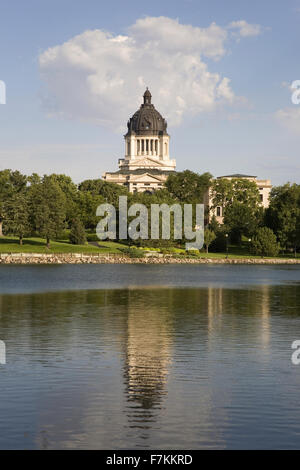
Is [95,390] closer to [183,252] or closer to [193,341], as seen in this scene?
[193,341]

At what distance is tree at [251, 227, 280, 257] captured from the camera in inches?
4936

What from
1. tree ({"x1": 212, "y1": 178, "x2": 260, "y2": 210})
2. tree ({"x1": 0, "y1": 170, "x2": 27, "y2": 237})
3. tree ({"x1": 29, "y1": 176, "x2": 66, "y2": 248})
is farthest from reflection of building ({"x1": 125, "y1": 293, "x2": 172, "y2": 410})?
tree ({"x1": 212, "y1": 178, "x2": 260, "y2": 210})

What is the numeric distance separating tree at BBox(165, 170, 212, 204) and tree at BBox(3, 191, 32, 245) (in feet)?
186

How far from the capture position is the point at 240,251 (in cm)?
13925

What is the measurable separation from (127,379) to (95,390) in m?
1.68

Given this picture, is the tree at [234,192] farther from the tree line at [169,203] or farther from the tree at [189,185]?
the tree at [189,185]

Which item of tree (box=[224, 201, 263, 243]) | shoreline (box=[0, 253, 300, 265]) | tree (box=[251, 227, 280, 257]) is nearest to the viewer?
shoreline (box=[0, 253, 300, 265])

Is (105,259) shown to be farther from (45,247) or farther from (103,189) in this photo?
(103,189)

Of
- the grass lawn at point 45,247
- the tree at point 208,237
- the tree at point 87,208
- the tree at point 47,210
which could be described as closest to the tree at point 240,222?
the tree at point 208,237

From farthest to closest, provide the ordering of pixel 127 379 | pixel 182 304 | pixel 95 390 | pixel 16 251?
pixel 16 251, pixel 182 304, pixel 127 379, pixel 95 390

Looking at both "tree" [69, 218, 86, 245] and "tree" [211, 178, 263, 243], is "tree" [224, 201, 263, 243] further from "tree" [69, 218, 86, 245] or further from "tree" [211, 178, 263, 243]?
"tree" [69, 218, 86, 245]

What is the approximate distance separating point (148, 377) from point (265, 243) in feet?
348

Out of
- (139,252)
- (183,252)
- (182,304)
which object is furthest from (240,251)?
(182,304)

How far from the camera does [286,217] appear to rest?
5177 inches
